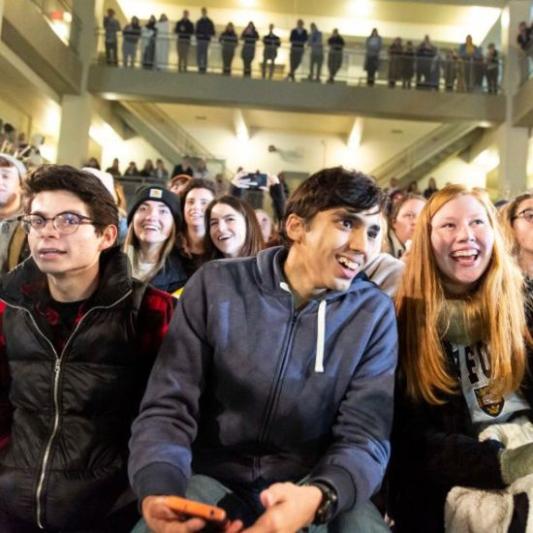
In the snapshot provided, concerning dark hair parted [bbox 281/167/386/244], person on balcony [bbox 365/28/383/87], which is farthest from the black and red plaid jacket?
person on balcony [bbox 365/28/383/87]

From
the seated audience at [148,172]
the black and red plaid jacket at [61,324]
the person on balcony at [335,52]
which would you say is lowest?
the black and red plaid jacket at [61,324]

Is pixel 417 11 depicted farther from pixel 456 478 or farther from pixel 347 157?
pixel 456 478

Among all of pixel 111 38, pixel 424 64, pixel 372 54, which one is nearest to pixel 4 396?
pixel 372 54

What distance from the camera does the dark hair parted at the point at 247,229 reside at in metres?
3.65

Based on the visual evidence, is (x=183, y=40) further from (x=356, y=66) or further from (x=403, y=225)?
(x=403, y=225)

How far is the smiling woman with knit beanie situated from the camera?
3457mm

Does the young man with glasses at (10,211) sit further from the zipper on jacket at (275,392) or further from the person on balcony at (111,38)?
the person on balcony at (111,38)

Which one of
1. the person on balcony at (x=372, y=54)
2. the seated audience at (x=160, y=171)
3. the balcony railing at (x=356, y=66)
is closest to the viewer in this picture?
the seated audience at (x=160, y=171)

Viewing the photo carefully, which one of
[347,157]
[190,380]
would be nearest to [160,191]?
[190,380]

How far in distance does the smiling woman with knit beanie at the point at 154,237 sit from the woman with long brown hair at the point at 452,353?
1.63m

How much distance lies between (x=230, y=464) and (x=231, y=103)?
1380cm

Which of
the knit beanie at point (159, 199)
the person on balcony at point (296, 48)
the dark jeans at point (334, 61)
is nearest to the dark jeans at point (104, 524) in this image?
the knit beanie at point (159, 199)

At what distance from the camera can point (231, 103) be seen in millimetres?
14805

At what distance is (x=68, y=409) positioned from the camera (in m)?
1.90
